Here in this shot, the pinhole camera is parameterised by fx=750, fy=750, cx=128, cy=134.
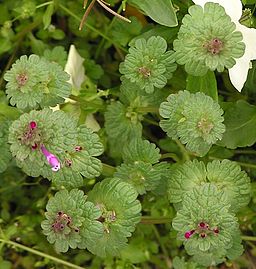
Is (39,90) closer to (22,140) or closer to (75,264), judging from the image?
(22,140)

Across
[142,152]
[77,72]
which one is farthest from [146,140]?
[77,72]

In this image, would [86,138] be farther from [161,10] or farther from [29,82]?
[161,10]

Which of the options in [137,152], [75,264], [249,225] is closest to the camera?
[137,152]

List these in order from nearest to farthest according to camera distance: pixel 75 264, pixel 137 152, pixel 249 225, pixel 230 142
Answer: pixel 137 152 → pixel 230 142 → pixel 249 225 → pixel 75 264

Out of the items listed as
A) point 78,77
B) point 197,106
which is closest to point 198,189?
point 197,106

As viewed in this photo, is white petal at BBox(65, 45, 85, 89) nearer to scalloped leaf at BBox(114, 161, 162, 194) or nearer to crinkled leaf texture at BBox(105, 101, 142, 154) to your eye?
crinkled leaf texture at BBox(105, 101, 142, 154)
